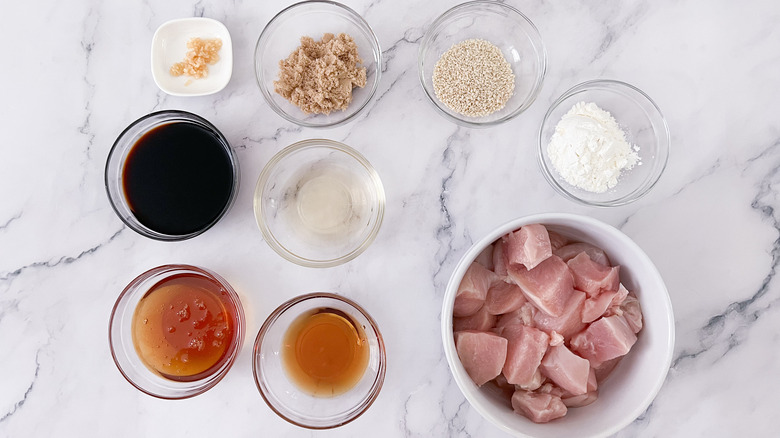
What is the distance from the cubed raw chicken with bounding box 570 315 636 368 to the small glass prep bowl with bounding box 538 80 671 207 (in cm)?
36

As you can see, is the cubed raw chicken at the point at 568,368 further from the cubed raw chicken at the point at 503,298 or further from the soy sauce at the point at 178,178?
the soy sauce at the point at 178,178

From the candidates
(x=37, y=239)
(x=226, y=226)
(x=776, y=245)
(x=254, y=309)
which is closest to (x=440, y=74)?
(x=226, y=226)

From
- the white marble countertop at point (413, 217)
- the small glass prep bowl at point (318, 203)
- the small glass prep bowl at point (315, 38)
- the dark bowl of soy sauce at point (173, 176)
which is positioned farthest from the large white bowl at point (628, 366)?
the dark bowl of soy sauce at point (173, 176)

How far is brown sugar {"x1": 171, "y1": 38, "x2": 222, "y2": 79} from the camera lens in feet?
5.34

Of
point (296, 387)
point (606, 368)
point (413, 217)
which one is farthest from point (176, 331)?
point (606, 368)

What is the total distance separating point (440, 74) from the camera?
1.64 m

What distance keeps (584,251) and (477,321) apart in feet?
1.15

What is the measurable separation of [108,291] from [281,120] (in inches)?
29.6

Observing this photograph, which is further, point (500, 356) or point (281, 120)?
point (281, 120)

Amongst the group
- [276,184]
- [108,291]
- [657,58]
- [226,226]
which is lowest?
[108,291]

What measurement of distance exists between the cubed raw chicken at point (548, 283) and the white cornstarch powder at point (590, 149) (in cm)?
27

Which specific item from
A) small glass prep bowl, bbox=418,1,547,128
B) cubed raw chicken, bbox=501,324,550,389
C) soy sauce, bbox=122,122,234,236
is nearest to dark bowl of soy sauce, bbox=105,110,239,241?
soy sauce, bbox=122,122,234,236

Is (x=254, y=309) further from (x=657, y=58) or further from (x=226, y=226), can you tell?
(x=657, y=58)

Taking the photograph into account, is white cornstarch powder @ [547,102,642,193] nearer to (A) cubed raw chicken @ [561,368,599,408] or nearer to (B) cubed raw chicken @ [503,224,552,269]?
(B) cubed raw chicken @ [503,224,552,269]
